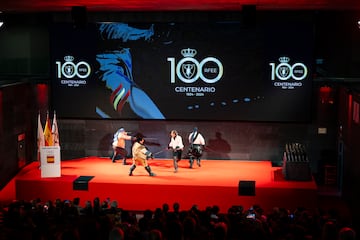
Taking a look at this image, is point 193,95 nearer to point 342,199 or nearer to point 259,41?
point 259,41

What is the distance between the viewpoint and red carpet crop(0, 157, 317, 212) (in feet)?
45.8

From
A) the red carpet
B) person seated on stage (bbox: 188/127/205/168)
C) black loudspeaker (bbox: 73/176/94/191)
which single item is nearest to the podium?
the red carpet

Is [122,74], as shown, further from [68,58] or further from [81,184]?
[81,184]

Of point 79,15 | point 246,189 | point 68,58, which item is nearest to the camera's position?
point 79,15

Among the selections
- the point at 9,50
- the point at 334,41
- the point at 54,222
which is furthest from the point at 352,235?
the point at 9,50

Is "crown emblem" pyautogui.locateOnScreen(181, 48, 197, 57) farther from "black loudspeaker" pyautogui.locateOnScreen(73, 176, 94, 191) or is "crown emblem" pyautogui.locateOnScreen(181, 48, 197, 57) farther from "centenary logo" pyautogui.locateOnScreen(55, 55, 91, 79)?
"black loudspeaker" pyautogui.locateOnScreen(73, 176, 94, 191)

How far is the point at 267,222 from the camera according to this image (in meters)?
9.02

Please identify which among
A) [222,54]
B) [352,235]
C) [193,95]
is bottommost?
[352,235]

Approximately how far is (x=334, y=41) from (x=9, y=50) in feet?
30.8

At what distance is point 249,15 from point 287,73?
355 centimetres

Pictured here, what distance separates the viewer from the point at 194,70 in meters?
16.5

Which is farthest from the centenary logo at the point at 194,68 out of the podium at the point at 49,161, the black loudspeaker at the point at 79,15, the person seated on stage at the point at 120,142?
the podium at the point at 49,161

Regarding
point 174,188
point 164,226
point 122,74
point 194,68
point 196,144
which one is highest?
point 194,68

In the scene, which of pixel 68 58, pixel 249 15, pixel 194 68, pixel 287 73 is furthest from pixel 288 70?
pixel 68 58
